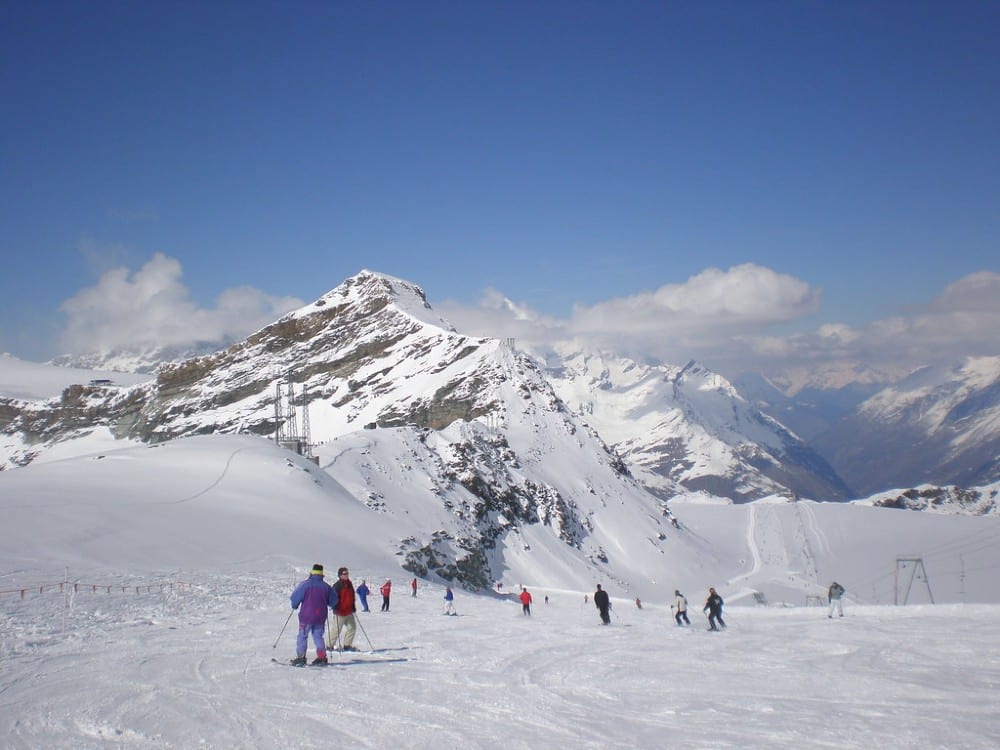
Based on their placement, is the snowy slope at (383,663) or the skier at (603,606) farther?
the skier at (603,606)

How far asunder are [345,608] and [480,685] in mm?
3420

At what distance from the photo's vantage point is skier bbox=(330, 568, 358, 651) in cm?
1502

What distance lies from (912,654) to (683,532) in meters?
103

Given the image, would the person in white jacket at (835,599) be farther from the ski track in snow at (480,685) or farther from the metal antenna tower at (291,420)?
the metal antenna tower at (291,420)

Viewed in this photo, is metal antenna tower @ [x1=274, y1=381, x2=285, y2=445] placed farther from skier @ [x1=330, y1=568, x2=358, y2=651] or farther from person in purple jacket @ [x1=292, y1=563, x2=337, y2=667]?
person in purple jacket @ [x1=292, y1=563, x2=337, y2=667]

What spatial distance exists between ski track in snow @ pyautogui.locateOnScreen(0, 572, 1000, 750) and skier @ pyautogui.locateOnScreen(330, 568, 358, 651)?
374 mm

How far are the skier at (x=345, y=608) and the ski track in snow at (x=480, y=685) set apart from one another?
14.7 inches

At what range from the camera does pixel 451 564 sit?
226 feet

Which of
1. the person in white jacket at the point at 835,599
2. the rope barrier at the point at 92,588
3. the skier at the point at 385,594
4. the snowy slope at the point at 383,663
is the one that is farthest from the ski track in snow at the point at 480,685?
the skier at the point at 385,594

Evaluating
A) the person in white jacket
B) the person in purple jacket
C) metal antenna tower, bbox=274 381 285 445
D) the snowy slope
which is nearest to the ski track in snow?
the snowy slope

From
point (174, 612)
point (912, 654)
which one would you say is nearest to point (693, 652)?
point (912, 654)

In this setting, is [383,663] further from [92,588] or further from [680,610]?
[92,588]

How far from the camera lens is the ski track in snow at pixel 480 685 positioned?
9.76m

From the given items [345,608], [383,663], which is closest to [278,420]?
[345,608]
